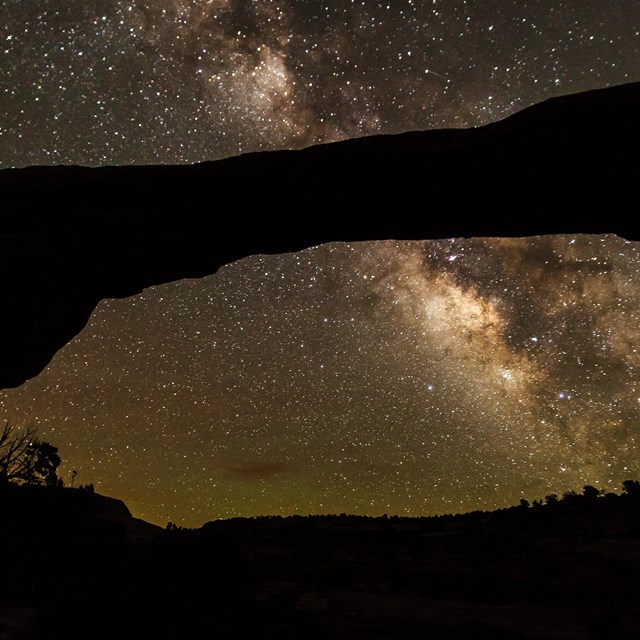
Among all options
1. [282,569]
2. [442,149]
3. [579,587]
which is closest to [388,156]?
[442,149]

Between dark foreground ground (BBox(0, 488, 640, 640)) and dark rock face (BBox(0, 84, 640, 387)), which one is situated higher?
dark rock face (BBox(0, 84, 640, 387))

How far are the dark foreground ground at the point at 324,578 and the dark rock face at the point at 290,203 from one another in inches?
169

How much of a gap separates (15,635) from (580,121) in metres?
10.1

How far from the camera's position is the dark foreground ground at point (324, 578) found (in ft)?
22.6

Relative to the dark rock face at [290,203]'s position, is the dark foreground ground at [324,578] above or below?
below

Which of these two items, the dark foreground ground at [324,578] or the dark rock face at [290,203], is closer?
the dark foreground ground at [324,578]

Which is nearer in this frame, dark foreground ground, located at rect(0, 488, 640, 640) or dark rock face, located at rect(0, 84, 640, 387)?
dark foreground ground, located at rect(0, 488, 640, 640)

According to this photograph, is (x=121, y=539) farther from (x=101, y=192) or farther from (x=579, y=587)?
(x=579, y=587)

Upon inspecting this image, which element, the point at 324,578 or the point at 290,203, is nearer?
the point at 290,203

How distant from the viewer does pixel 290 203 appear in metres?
8.62

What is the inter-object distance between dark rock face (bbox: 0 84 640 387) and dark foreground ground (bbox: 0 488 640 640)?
4281mm

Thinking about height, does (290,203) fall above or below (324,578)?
above

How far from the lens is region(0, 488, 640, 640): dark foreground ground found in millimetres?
6891

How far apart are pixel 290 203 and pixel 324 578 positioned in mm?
11697
